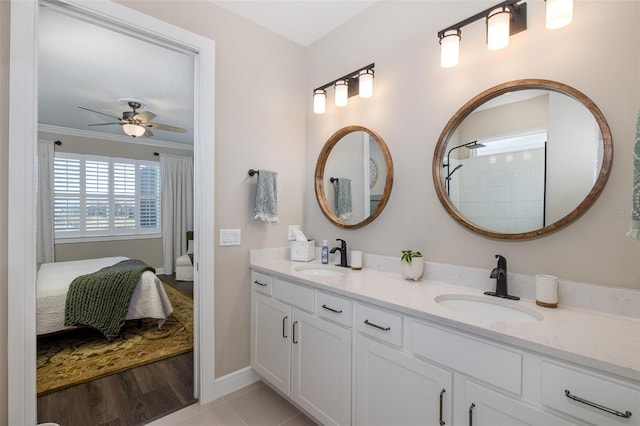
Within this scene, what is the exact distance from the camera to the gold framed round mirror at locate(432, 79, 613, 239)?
1.23m

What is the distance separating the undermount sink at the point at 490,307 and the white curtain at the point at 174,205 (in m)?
5.53

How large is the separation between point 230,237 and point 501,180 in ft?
5.60

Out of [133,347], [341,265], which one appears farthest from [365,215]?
[133,347]

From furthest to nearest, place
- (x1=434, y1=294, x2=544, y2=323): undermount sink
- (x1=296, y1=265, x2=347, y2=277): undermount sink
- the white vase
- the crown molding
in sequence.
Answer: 1. the crown molding
2. (x1=296, y1=265, x2=347, y2=277): undermount sink
3. the white vase
4. (x1=434, y1=294, x2=544, y2=323): undermount sink

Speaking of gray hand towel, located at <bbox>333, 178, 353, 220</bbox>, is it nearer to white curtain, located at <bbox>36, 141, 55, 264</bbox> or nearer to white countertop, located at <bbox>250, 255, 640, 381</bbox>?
white countertop, located at <bbox>250, 255, 640, 381</bbox>

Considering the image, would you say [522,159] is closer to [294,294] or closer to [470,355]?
[470,355]

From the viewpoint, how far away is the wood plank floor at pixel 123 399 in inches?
71.7

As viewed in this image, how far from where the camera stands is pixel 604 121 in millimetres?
1185

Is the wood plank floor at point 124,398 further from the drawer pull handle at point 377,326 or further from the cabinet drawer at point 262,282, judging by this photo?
the drawer pull handle at point 377,326

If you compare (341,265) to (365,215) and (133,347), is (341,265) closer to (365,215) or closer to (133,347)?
(365,215)

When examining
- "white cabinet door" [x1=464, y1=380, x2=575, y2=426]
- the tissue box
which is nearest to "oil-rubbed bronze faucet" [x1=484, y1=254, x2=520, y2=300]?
"white cabinet door" [x1=464, y1=380, x2=575, y2=426]

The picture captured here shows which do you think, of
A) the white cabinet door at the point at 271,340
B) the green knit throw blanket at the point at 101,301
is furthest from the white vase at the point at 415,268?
the green knit throw blanket at the point at 101,301

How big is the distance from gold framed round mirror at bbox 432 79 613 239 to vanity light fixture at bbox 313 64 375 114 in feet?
2.09

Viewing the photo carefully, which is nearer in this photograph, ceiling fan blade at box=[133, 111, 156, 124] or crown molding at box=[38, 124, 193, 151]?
ceiling fan blade at box=[133, 111, 156, 124]
